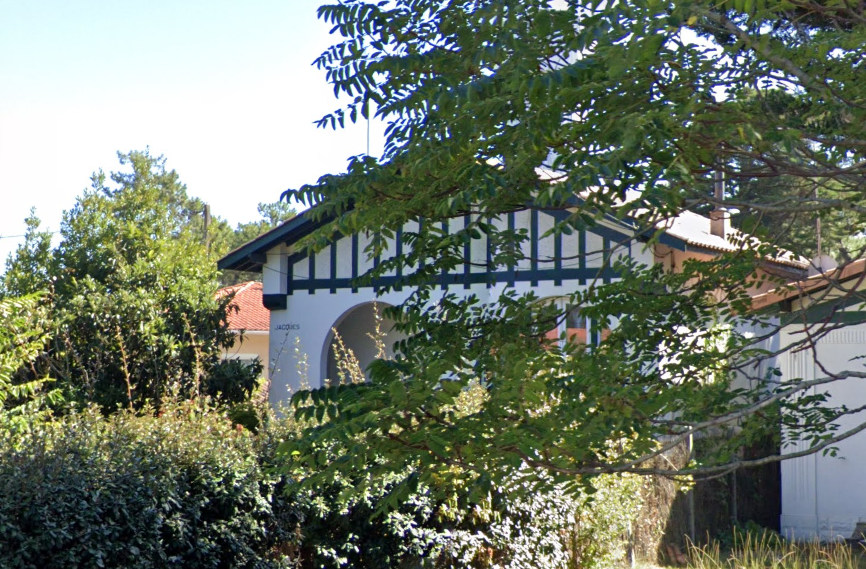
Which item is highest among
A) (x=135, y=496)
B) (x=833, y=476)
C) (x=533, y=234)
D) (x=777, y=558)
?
(x=533, y=234)

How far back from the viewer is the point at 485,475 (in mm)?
3697

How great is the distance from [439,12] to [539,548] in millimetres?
5410

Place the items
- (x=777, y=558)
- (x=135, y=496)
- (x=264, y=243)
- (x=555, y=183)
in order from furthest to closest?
(x=264, y=243), (x=777, y=558), (x=135, y=496), (x=555, y=183)

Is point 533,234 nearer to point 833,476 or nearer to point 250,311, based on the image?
point 833,476

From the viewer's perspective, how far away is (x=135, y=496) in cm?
597

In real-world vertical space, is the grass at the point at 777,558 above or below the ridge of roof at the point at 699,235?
below

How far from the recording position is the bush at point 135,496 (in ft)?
18.0

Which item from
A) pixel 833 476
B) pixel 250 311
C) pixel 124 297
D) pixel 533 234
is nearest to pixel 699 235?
pixel 533 234

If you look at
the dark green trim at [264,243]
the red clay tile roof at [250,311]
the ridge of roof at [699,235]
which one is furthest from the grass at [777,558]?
the red clay tile roof at [250,311]

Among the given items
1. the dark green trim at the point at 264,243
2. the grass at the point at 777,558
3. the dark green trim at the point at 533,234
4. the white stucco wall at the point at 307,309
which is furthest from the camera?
the white stucco wall at the point at 307,309

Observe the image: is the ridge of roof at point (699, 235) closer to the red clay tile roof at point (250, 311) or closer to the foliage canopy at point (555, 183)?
the foliage canopy at point (555, 183)

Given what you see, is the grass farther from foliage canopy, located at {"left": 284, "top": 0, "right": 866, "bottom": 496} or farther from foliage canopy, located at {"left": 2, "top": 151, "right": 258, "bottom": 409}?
foliage canopy, located at {"left": 2, "top": 151, "right": 258, "bottom": 409}

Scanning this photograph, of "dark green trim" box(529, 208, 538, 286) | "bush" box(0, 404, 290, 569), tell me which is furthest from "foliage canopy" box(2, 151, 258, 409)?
"bush" box(0, 404, 290, 569)

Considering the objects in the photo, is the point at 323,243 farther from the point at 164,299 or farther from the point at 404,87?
the point at 164,299
